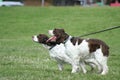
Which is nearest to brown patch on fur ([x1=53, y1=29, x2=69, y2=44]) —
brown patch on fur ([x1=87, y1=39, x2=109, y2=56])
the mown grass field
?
brown patch on fur ([x1=87, y1=39, x2=109, y2=56])

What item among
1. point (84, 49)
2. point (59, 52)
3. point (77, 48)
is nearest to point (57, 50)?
point (59, 52)

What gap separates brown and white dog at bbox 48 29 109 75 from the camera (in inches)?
530

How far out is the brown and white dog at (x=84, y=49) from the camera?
44.1ft

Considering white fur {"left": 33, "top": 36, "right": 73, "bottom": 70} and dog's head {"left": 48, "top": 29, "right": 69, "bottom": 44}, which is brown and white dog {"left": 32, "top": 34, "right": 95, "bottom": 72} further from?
dog's head {"left": 48, "top": 29, "right": 69, "bottom": 44}

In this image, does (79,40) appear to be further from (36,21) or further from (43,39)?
(36,21)

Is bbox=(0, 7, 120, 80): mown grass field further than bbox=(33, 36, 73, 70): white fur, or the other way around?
bbox=(0, 7, 120, 80): mown grass field

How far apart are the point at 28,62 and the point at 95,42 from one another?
3.37 m

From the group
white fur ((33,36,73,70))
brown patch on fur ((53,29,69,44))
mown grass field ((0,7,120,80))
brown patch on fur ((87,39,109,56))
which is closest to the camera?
brown patch on fur ((87,39,109,56))

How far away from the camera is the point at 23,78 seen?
12.1 metres

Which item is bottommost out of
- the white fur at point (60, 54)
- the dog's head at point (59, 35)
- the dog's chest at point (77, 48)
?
the white fur at point (60, 54)

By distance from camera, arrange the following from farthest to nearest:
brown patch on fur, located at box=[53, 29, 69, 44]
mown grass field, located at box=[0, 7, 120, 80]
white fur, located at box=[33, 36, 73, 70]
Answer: mown grass field, located at box=[0, 7, 120, 80] → white fur, located at box=[33, 36, 73, 70] → brown patch on fur, located at box=[53, 29, 69, 44]

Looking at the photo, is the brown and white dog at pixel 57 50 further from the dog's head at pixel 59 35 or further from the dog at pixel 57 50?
the dog's head at pixel 59 35

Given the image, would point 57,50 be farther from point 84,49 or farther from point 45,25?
point 45,25

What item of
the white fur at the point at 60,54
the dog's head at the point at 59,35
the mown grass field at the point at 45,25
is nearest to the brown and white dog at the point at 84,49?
the dog's head at the point at 59,35
